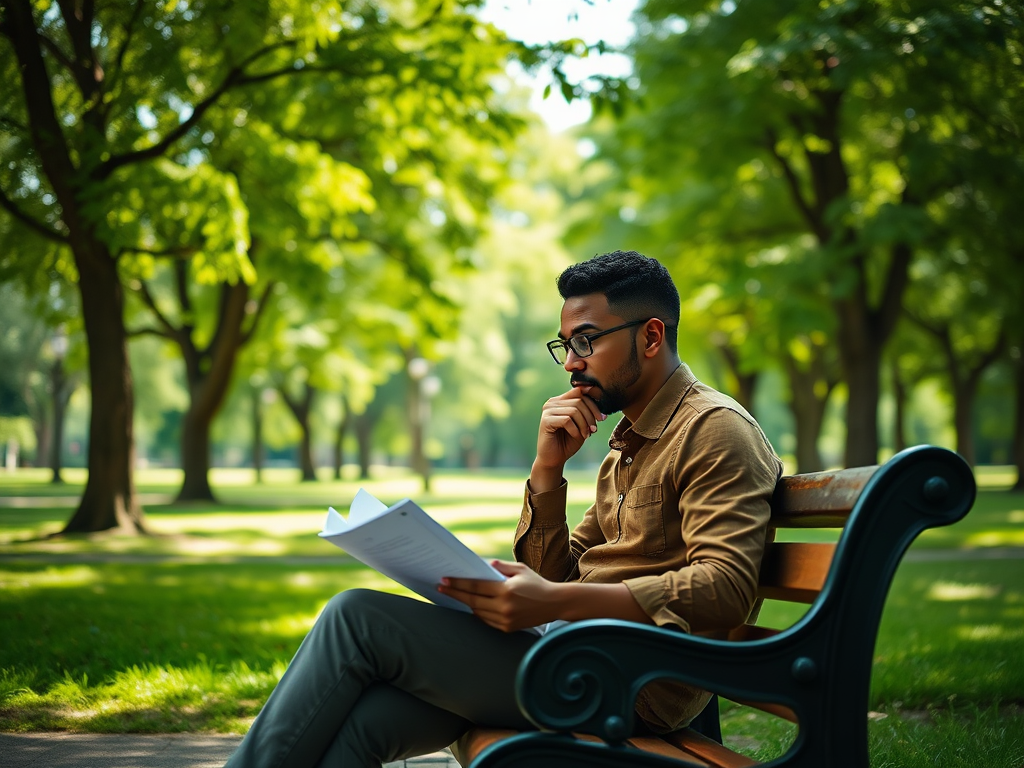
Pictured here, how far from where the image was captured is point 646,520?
2.56 m

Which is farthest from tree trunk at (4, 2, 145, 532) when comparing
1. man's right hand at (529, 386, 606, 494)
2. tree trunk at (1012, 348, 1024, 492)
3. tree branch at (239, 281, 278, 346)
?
tree trunk at (1012, 348, 1024, 492)

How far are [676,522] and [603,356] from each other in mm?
489

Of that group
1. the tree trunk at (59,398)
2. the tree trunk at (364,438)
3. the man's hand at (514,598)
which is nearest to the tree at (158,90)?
the man's hand at (514,598)

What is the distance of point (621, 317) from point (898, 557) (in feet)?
3.17

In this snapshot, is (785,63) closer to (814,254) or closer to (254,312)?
(814,254)

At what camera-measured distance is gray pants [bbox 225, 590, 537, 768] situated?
2266mm

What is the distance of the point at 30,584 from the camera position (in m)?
8.27

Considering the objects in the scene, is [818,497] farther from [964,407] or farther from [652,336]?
[964,407]

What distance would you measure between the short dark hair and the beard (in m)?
0.11

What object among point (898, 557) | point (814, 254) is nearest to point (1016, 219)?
point (814, 254)

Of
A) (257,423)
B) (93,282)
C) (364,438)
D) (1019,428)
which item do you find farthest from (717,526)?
(364,438)

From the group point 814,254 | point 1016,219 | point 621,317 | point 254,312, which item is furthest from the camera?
point 254,312

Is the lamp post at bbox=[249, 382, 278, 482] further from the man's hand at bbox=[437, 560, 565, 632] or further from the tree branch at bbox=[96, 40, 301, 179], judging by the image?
the man's hand at bbox=[437, 560, 565, 632]

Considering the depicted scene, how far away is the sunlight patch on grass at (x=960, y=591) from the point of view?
873cm
